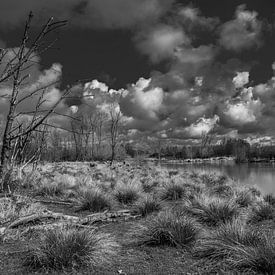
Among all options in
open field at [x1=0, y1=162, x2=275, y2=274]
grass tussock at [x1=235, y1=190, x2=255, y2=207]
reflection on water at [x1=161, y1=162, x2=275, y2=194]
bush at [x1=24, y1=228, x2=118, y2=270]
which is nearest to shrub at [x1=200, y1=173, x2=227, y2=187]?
reflection on water at [x1=161, y1=162, x2=275, y2=194]

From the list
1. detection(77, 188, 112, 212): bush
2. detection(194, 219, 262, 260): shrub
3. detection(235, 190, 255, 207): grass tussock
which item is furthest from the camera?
detection(235, 190, 255, 207): grass tussock

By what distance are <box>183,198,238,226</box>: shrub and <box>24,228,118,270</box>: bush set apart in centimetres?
332

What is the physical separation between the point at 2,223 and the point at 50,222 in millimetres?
1308

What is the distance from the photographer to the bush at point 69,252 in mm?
4930

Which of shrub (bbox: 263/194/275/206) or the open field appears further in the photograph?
shrub (bbox: 263/194/275/206)

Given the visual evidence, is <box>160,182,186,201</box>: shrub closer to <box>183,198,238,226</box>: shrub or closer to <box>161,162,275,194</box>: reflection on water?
<box>183,198,238,226</box>: shrub

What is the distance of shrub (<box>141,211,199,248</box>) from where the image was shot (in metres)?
6.16

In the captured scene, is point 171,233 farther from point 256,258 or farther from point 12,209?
point 12,209

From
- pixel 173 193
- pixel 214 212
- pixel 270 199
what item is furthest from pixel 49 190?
pixel 270 199

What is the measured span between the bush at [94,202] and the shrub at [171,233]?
3.54 metres

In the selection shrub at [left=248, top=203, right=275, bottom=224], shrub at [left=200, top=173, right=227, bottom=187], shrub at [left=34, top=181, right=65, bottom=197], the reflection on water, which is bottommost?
the reflection on water

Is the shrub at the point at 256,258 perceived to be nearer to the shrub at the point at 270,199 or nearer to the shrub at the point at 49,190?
the shrub at the point at 270,199

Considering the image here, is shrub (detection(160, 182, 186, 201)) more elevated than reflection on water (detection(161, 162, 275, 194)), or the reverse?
shrub (detection(160, 182, 186, 201))

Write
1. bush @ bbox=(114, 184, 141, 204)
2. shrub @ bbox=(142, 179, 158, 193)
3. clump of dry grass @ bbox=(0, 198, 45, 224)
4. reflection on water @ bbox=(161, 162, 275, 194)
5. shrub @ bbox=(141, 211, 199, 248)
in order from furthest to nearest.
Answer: reflection on water @ bbox=(161, 162, 275, 194), shrub @ bbox=(142, 179, 158, 193), bush @ bbox=(114, 184, 141, 204), clump of dry grass @ bbox=(0, 198, 45, 224), shrub @ bbox=(141, 211, 199, 248)
